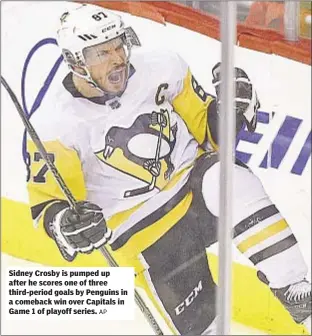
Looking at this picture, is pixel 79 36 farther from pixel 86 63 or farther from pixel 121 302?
pixel 121 302

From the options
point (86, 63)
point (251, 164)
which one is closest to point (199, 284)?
point (251, 164)

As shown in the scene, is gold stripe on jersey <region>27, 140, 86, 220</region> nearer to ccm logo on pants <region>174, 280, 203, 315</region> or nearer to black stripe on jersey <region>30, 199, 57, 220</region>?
black stripe on jersey <region>30, 199, 57, 220</region>

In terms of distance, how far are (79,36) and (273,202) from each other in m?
0.58

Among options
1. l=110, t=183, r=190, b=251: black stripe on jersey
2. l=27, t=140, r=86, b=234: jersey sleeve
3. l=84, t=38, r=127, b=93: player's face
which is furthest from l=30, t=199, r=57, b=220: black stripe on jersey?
l=84, t=38, r=127, b=93: player's face

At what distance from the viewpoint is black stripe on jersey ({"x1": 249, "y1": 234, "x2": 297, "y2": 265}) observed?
70.4 inches

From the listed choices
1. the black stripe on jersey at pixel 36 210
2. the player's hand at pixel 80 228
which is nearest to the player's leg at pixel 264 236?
the player's hand at pixel 80 228

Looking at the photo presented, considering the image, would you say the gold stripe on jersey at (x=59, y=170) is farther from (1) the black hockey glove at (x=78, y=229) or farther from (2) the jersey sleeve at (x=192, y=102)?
(2) the jersey sleeve at (x=192, y=102)

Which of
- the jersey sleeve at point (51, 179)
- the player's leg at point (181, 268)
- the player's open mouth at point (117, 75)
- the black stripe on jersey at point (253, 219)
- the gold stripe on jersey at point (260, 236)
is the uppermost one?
the player's open mouth at point (117, 75)

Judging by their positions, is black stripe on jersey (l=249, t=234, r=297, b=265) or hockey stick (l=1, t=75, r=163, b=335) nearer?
hockey stick (l=1, t=75, r=163, b=335)

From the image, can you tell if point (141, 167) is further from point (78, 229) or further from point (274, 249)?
point (274, 249)

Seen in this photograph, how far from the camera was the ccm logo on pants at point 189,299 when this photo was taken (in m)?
1.75

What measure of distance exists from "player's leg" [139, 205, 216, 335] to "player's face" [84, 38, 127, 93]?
333 mm

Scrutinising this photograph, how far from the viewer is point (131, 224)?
68.7 inches

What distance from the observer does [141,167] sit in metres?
1.71
